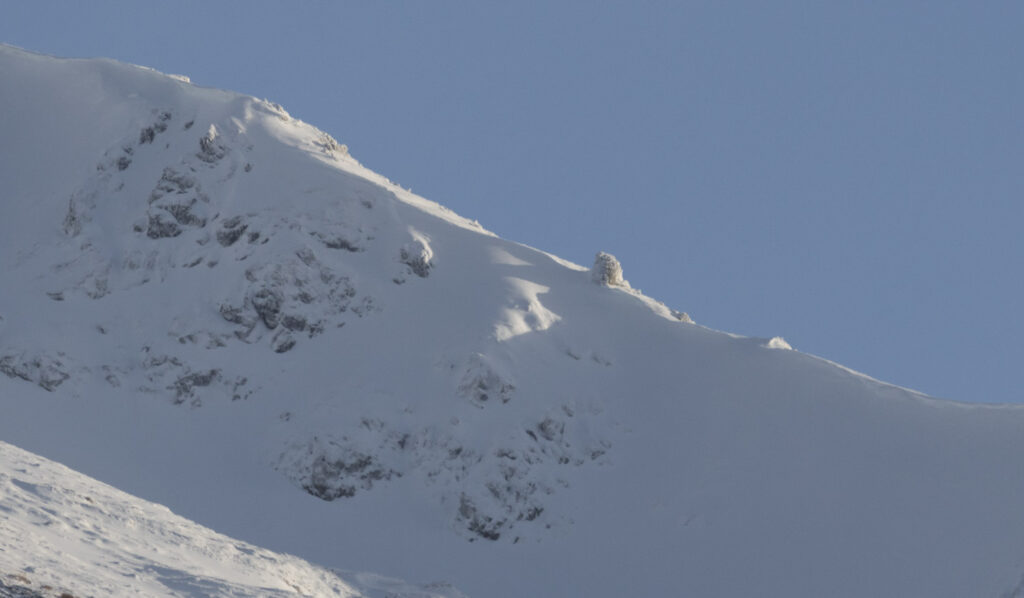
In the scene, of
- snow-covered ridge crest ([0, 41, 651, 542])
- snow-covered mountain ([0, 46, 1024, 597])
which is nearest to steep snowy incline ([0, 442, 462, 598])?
snow-covered mountain ([0, 46, 1024, 597])

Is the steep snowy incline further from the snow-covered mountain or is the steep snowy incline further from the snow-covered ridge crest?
the snow-covered ridge crest

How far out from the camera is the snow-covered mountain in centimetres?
3172

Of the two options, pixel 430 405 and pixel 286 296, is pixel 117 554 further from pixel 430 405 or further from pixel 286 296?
pixel 286 296

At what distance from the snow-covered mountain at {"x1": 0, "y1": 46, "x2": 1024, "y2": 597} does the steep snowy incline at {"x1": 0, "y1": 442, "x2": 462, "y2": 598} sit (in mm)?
6247

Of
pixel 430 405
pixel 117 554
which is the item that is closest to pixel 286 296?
pixel 430 405

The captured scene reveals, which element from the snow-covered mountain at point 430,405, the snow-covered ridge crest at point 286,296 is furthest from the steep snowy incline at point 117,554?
the snow-covered ridge crest at point 286,296

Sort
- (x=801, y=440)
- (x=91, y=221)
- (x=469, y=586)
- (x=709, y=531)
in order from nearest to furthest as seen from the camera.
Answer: (x=469, y=586)
(x=709, y=531)
(x=801, y=440)
(x=91, y=221)

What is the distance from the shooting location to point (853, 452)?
34.7 meters

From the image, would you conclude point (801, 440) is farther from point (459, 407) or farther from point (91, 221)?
point (91, 221)

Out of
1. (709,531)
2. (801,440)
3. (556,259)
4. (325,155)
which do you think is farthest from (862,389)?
(325,155)

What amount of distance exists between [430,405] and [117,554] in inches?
716

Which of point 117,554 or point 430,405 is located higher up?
point 430,405

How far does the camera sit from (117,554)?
64.0 ft

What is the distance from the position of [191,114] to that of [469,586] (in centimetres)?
2850
